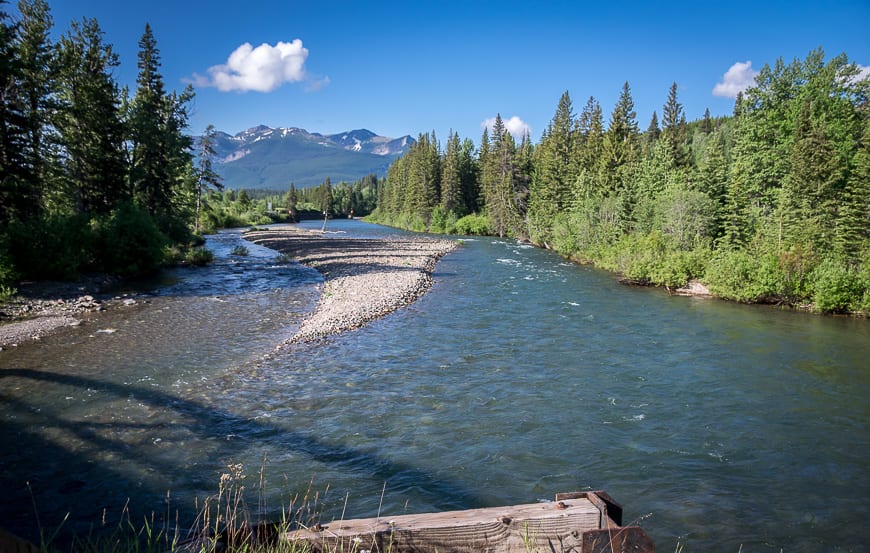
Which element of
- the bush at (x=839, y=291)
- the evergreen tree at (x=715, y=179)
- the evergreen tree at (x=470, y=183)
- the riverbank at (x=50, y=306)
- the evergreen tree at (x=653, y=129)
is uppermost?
the evergreen tree at (x=653, y=129)

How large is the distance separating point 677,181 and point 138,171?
40939mm

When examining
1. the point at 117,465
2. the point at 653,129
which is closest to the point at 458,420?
the point at 117,465

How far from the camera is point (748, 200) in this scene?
3169 centimetres

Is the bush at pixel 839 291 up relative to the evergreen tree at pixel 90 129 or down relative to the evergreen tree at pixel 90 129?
down

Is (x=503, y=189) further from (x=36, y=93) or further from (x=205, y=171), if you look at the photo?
(x=36, y=93)

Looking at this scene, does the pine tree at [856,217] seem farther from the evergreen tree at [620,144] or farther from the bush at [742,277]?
the evergreen tree at [620,144]

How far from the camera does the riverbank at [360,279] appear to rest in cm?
Result: 1909

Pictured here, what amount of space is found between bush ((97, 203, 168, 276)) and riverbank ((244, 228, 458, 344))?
1067 cm

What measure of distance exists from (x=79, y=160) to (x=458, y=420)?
109 feet

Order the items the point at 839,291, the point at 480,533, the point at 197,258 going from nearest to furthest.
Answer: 1. the point at 480,533
2. the point at 839,291
3. the point at 197,258

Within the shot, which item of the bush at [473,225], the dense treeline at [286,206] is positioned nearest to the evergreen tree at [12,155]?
the dense treeline at [286,206]

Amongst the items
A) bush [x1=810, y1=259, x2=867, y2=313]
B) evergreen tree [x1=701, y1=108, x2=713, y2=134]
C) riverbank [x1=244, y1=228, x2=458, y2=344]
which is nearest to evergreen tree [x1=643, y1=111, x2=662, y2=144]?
evergreen tree [x1=701, y1=108, x2=713, y2=134]

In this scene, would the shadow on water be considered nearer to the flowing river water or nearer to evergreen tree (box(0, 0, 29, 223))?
the flowing river water

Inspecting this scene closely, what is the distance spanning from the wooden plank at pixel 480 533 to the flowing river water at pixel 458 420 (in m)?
3.23
